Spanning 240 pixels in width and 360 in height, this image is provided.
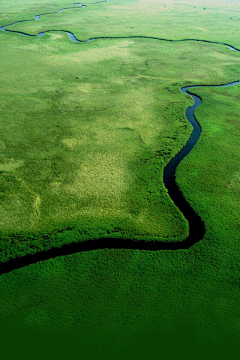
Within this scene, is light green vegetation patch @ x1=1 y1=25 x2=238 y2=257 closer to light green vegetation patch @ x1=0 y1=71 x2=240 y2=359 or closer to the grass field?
the grass field

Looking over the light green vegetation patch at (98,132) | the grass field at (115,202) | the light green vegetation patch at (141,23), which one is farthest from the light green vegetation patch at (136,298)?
the light green vegetation patch at (141,23)

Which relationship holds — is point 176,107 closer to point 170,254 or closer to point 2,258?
point 170,254

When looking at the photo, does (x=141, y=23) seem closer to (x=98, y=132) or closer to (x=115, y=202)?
(x=98, y=132)

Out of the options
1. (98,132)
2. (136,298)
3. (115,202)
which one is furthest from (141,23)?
(136,298)

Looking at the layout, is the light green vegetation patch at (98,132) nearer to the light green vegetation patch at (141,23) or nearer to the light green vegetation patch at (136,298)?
the light green vegetation patch at (136,298)

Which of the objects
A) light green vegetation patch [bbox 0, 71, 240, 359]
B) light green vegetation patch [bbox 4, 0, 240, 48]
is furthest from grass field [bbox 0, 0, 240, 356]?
light green vegetation patch [bbox 4, 0, 240, 48]

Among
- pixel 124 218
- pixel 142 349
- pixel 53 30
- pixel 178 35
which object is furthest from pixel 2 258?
pixel 178 35
